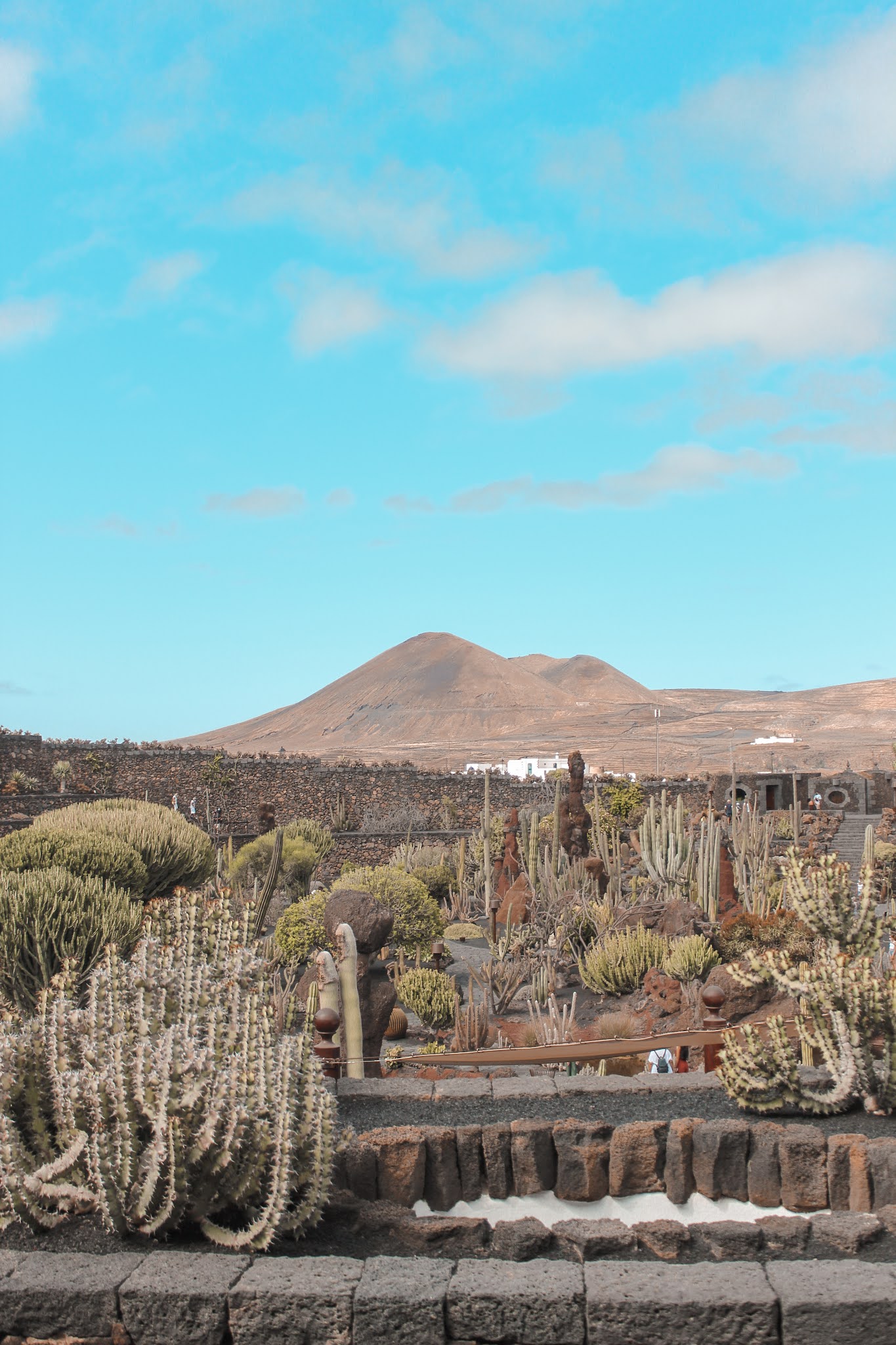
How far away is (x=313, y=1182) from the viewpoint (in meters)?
4.33

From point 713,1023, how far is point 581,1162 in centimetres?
209

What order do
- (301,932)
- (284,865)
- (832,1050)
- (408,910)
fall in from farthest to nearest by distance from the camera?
(284,865)
(408,910)
(301,932)
(832,1050)

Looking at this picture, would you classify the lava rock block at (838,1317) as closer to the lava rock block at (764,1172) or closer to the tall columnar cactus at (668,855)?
the lava rock block at (764,1172)

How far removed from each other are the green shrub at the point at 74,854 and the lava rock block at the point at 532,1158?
7.70 meters

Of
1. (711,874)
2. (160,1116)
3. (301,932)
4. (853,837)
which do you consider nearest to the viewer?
(160,1116)

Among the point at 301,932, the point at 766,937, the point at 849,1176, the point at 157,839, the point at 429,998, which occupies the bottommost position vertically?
the point at 429,998

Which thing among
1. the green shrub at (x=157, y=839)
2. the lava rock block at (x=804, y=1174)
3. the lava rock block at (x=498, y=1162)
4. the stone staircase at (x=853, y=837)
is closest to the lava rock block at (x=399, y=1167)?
the lava rock block at (x=498, y=1162)

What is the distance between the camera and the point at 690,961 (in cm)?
1204

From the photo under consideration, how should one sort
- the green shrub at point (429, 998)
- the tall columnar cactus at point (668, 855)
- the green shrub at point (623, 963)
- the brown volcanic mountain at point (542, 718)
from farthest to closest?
the brown volcanic mountain at point (542, 718) → the tall columnar cactus at point (668, 855) → the green shrub at point (623, 963) → the green shrub at point (429, 998)

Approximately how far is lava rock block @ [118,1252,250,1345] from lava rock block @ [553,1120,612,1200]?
179 cm

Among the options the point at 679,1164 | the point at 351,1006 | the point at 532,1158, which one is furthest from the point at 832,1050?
the point at 351,1006

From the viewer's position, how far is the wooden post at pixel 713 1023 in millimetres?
6781

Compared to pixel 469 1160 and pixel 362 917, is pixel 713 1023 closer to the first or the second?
pixel 469 1160

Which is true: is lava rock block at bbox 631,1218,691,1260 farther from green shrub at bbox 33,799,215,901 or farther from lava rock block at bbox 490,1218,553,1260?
green shrub at bbox 33,799,215,901
